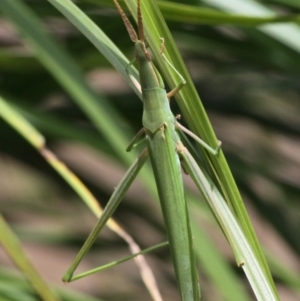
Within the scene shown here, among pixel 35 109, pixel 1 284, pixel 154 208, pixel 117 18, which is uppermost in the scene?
pixel 117 18

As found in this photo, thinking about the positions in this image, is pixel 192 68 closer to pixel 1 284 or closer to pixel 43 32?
pixel 43 32

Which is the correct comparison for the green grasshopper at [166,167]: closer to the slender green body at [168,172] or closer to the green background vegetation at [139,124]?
the slender green body at [168,172]

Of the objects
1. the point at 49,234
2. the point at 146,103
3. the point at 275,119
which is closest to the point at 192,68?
the point at 275,119

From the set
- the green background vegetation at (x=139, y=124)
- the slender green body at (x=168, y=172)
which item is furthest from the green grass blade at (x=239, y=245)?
the green background vegetation at (x=139, y=124)

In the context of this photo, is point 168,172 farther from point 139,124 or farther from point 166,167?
point 139,124

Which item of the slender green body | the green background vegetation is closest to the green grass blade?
the slender green body

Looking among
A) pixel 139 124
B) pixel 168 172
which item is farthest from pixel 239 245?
pixel 139 124

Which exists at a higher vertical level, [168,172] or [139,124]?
[139,124]

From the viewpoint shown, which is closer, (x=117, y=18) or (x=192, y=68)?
(x=117, y=18)

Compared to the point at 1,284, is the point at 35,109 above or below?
above
